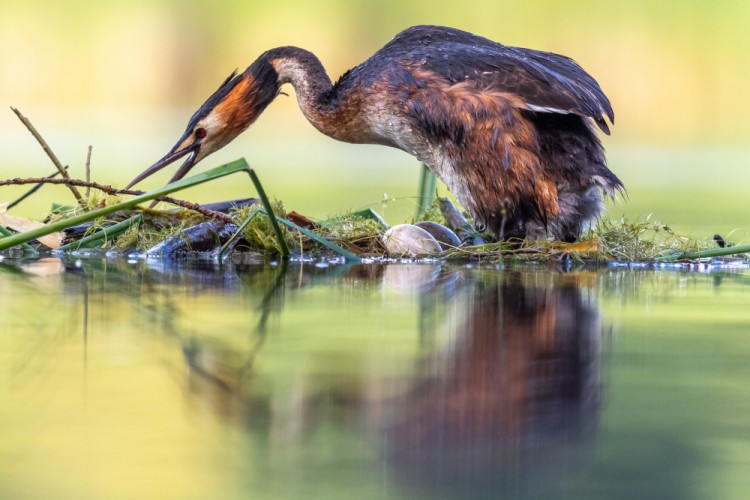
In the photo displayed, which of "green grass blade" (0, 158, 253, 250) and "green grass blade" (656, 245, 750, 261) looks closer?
"green grass blade" (0, 158, 253, 250)

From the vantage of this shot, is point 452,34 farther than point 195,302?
Yes

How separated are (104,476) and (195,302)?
7.76 feet

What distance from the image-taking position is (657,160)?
2031 centimetres

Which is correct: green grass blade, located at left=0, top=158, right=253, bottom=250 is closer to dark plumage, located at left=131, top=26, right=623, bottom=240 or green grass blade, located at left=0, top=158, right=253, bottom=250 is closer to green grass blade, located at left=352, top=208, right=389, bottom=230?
dark plumage, located at left=131, top=26, right=623, bottom=240

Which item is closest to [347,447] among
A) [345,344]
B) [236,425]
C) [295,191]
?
[236,425]

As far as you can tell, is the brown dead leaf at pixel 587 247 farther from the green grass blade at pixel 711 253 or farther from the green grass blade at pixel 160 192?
the green grass blade at pixel 160 192

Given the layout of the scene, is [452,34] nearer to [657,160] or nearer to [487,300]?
[487,300]

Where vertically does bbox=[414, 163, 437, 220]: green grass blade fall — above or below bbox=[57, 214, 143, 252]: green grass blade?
above

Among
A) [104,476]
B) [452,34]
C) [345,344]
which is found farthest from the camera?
[452,34]

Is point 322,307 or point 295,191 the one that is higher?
point 295,191

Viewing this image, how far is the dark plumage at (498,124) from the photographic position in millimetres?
6199

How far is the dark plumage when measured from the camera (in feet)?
20.3

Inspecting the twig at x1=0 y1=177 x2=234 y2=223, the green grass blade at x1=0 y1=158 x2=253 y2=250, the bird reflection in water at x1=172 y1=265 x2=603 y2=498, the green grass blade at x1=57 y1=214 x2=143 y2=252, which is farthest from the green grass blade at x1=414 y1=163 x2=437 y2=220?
the bird reflection in water at x1=172 y1=265 x2=603 y2=498

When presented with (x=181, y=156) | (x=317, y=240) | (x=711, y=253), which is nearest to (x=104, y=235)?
(x=181, y=156)
